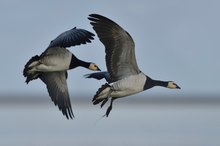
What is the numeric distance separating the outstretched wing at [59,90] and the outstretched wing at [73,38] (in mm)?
801

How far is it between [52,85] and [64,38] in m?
1.21

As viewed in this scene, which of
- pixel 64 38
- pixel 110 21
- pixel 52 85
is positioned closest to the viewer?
pixel 110 21

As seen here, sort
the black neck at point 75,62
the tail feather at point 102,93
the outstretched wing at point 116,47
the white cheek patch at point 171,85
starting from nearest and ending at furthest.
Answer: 1. the outstretched wing at point 116,47
2. the tail feather at point 102,93
3. the black neck at point 75,62
4. the white cheek patch at point 171,85

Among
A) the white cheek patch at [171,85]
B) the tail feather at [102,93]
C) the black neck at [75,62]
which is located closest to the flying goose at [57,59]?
the black neck at [75,62]

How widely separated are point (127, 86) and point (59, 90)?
1.88m

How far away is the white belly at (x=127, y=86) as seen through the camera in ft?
37.5

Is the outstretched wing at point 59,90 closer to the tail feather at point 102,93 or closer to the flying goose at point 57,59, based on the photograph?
the flying goose at point 57,59

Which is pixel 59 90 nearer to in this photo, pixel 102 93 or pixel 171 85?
pixel 102 93

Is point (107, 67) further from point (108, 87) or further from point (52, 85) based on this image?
point (52, 85)

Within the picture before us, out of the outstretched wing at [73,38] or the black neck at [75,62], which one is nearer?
the outstretched wing at [73,38]

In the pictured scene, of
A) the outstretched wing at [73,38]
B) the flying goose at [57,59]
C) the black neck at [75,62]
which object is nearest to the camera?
the outstretched wing at [73,38]

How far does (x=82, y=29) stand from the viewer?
1199 cm

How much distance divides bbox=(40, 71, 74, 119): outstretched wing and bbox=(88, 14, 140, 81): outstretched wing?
1.43 m

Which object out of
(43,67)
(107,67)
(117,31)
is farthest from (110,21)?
(43,67)
